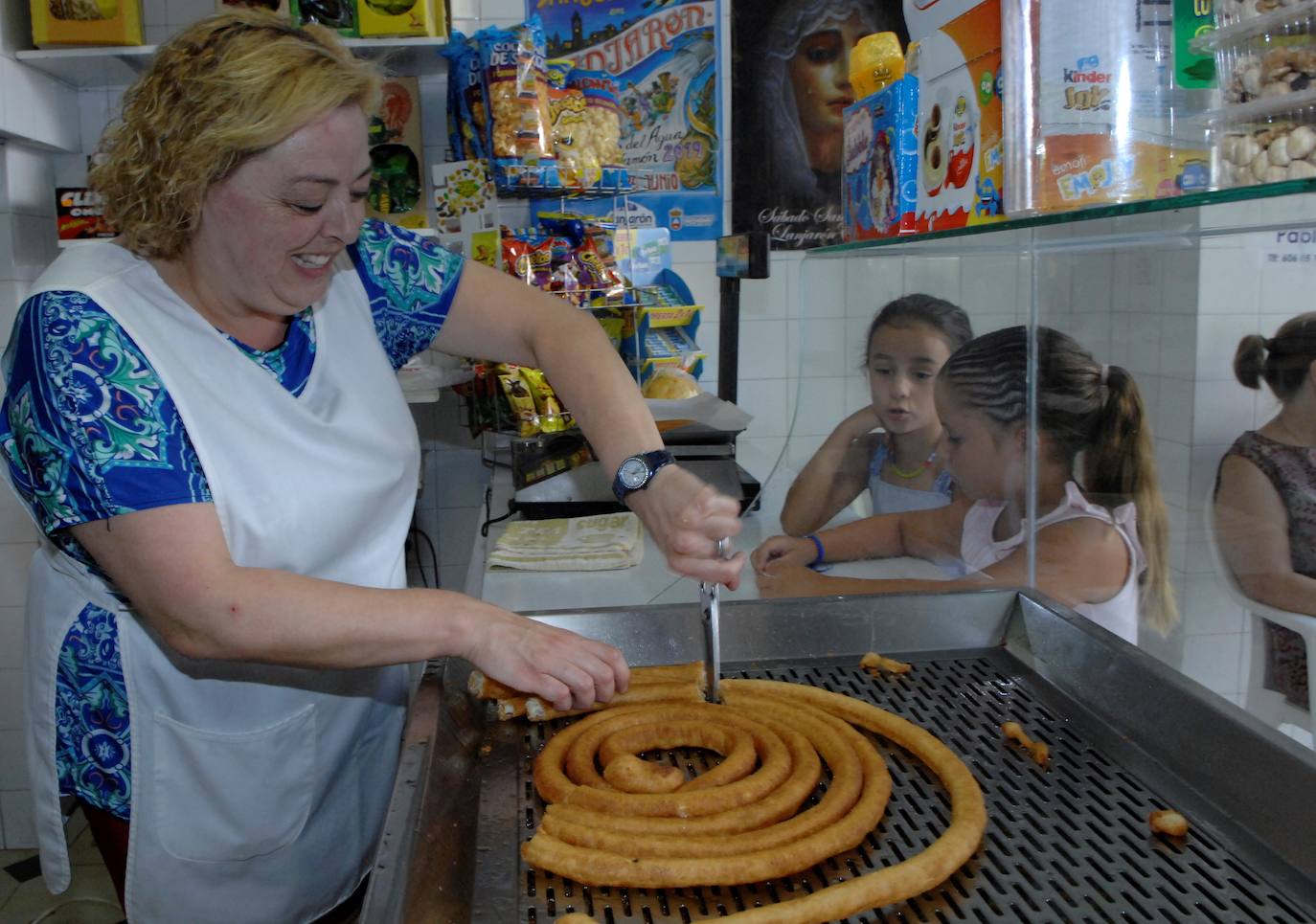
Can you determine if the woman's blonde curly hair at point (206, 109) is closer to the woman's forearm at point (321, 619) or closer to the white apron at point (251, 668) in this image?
the white apron at point (251, 668)

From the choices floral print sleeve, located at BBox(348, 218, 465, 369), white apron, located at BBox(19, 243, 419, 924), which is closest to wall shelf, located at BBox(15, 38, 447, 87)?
floral print sleeve, located at BBox(348, 218, 465, 369)

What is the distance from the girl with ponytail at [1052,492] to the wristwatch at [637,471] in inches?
16.6

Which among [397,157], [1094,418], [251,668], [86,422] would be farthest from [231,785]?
[397,157]

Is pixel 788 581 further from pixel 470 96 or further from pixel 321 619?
pixel 470 96

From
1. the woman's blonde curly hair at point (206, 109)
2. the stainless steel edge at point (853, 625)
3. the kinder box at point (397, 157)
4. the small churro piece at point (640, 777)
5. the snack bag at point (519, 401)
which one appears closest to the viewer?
the small churro piece at point (640, 777)

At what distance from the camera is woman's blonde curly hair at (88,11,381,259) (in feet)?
3.92

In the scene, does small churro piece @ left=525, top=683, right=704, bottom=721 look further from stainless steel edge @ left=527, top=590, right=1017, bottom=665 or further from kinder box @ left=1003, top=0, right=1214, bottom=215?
kinder box @ left=1003, top=0, right=1214, bottom=215

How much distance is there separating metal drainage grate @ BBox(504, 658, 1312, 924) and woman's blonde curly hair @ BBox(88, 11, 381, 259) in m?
0.72

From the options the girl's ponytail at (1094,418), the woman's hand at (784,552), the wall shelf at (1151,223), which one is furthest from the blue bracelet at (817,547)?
the wall shelf at (1151,223)

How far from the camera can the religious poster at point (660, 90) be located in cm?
340

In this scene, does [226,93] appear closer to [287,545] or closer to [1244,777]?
[287,545]

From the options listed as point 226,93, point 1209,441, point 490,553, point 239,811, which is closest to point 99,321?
point 226,93

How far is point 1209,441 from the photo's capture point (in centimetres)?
116

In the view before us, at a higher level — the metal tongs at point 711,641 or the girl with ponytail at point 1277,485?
the girl with ponytail at point 1277,485
